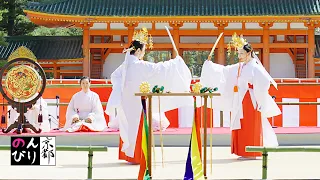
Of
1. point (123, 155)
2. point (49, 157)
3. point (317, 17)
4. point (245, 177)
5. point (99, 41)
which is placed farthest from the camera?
point (99, 41)

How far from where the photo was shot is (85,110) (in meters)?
15.3

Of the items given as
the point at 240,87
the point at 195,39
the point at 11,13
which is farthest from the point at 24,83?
the point at 11,13

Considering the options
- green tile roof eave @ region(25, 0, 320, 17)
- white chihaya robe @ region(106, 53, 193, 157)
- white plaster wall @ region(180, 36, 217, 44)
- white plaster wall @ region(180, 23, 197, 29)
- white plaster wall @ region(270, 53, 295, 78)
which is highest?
green tile roof eave @ region(25, 0, 320, 17)

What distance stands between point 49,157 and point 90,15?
1696 centimetres

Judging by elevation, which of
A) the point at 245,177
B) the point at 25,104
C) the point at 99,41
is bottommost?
the point at 245,177

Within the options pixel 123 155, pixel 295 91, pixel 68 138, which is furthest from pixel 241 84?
pixel 295 91

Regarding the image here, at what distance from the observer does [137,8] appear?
85.5ft

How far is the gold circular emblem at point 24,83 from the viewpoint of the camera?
1505cm

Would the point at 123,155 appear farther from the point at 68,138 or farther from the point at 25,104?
the point at 25,104

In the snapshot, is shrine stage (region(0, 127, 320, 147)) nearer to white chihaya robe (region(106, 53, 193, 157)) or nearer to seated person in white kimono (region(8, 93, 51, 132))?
seated person in white kimono (region(8, 93, 51, 132))

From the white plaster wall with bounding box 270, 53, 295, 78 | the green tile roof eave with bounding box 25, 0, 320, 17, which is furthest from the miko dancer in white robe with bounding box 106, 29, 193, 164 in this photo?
the white plaster wall with bounding box 270, 53, 295, 78

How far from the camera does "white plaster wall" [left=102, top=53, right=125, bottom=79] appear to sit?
26922 millimetres

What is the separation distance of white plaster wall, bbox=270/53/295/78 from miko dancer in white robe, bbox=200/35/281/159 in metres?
14.7

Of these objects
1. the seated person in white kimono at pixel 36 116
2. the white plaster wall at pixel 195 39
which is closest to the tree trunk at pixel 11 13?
the white plaster wall at pixel 195 39
